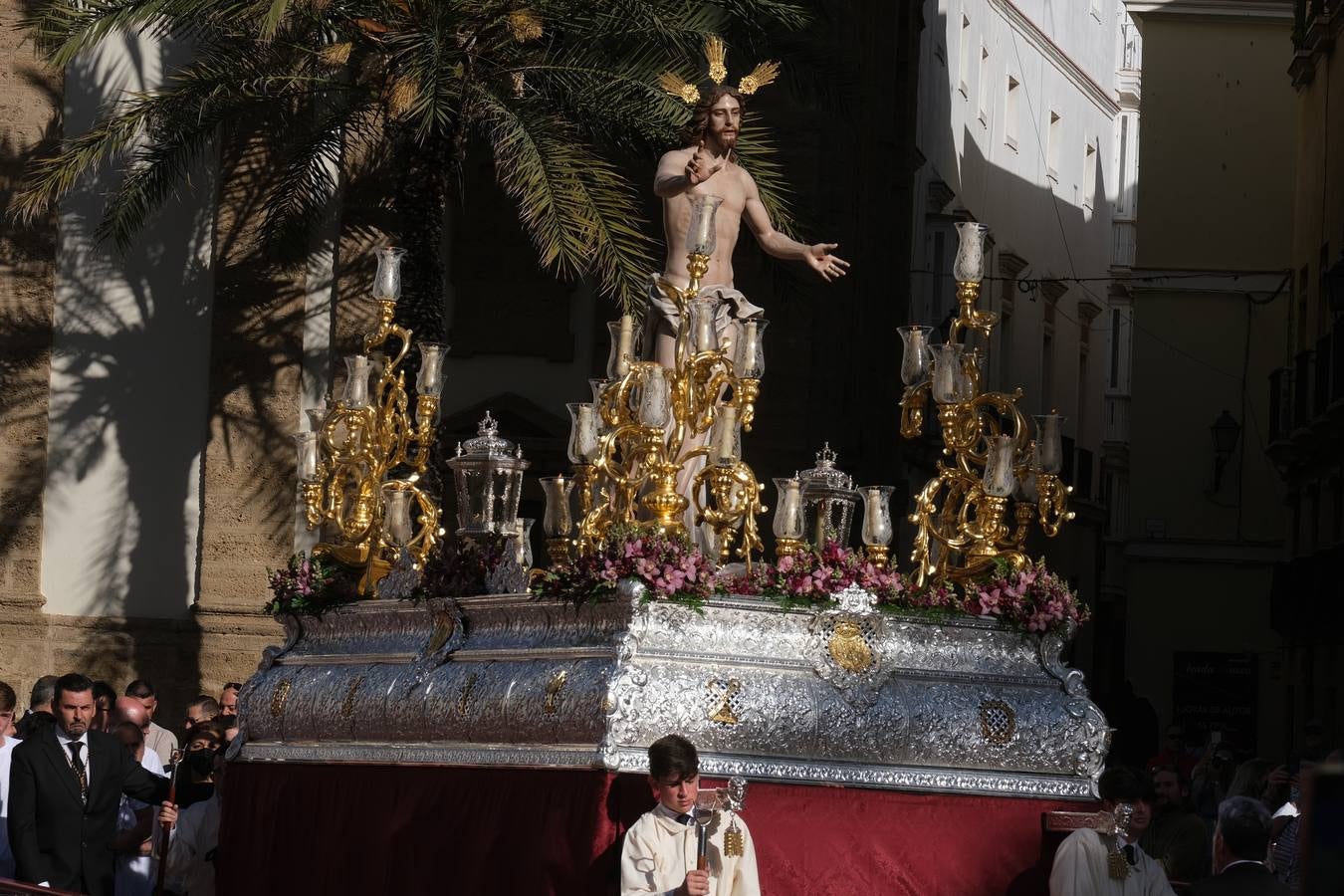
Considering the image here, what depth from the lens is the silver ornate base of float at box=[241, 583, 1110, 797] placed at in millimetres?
9211

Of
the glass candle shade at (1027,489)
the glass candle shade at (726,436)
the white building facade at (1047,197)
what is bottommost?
the glass candle shade at (1027,489)

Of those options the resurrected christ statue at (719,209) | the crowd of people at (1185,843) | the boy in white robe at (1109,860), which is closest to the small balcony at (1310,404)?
the crowd of people at (1185,843)

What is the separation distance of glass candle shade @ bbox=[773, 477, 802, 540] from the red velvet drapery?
1.09 meters

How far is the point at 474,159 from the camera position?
2261cm

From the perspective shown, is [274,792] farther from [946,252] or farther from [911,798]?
[946,252]

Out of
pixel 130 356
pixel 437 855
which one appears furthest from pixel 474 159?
pixel 437 855

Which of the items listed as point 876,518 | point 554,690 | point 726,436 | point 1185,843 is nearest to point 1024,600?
point 876,518

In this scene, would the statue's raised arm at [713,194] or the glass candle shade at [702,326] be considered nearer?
the glass candle shade at [702,326]

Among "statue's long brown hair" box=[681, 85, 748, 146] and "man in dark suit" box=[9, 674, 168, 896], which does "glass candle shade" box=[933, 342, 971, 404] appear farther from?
"man in dark suit" box=[9, 674, 168, 896]

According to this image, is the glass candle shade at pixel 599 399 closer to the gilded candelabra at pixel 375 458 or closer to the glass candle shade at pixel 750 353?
the glass candle shade at pixel 750 353

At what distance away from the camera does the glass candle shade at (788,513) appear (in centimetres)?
988

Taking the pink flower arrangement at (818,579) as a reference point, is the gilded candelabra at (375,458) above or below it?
above

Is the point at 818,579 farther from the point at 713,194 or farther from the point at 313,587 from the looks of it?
the point at 313,587

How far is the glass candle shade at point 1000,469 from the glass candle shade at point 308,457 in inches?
137
